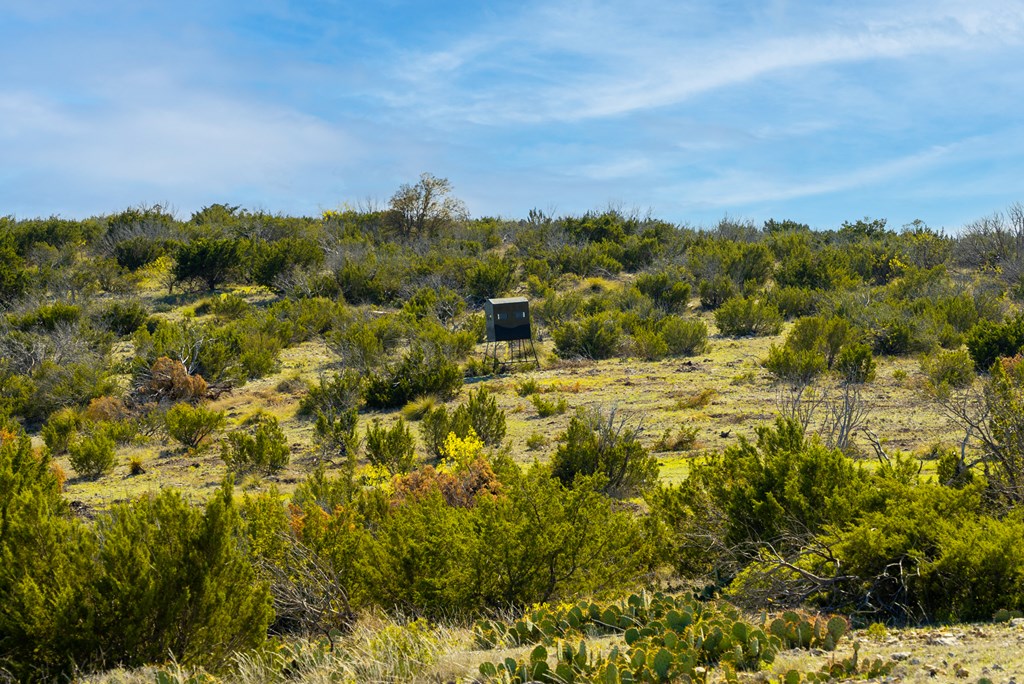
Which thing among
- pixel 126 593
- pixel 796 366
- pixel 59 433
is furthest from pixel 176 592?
pixel 796 366

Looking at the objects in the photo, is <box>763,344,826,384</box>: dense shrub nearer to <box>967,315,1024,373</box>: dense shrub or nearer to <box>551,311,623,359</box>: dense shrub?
<box>967,315,1024,373</box>: dense shrub

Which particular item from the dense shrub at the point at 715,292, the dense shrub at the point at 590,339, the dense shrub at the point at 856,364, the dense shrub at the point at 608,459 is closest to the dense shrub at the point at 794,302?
the dense shrub at the point at 715,292

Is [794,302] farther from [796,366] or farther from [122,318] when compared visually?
[122,318]

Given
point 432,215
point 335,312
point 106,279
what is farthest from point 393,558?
point 432,215

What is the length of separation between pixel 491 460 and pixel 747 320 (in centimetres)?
1364

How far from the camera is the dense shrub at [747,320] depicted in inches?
943

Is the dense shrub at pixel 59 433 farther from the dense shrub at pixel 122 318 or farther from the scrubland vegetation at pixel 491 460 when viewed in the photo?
the dense shrub at pixel 122 318

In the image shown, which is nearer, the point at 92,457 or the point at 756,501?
the point at 756,501

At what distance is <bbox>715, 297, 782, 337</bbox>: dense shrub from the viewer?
2395 cm

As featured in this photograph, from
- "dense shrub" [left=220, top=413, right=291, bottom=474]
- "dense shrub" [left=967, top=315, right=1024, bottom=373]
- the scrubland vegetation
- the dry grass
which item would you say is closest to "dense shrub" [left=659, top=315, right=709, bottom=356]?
the scrubland vegetation

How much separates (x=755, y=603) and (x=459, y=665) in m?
2.38

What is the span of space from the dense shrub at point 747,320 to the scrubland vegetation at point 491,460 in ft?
0.40

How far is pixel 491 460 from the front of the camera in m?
12.5

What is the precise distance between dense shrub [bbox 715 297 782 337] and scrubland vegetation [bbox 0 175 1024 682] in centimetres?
12
